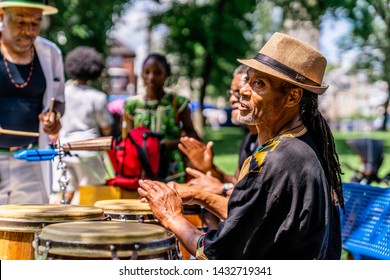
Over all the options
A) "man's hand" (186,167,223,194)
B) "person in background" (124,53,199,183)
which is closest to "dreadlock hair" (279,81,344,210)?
"man's hand" (186,167,223,194)

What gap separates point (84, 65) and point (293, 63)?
4676 mm

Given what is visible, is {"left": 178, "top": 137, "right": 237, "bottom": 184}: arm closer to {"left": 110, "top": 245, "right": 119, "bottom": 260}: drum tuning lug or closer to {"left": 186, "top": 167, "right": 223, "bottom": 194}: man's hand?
{"left": 186, "top": 167, "right": 223, "bottom": 194}: man's hand

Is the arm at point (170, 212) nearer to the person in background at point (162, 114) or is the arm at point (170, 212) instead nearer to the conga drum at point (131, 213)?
the conga drum at point (131, 213)

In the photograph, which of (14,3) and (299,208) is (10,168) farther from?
(299,208)

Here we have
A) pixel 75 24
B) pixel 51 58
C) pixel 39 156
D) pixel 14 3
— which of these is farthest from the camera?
pixel 75 24

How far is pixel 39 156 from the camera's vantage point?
14.9 ft

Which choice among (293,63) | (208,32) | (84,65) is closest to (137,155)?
(84,65)

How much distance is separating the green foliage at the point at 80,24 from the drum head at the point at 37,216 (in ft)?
45.7

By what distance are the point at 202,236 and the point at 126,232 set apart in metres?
0.41

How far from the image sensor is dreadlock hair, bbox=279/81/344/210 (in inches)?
129

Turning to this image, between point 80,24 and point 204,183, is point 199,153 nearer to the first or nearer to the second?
point 204,183

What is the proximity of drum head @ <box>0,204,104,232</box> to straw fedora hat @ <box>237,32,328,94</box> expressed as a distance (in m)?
1.09

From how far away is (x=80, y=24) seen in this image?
18156 mm
